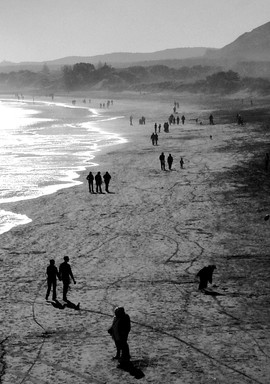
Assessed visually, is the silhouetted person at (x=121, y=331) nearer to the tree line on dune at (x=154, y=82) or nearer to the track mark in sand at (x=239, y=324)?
the track mark in sand at (x=239, y=324)

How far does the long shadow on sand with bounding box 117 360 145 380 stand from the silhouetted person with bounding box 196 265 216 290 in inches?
155

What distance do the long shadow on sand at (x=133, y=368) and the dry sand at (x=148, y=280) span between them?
81 mm

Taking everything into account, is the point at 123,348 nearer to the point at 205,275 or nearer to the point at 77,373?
the point at 77,373

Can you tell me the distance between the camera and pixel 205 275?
13.4 metres

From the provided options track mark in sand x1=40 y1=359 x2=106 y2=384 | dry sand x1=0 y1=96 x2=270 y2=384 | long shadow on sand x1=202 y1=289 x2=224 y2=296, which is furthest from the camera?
long shadow on sand x1=202 y1=289 x2=224 y2=296

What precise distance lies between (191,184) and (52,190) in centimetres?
734

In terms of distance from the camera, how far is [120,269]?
15.3 metres

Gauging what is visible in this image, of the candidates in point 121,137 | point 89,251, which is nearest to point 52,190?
point 89,251

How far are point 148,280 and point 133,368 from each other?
15.4 ft

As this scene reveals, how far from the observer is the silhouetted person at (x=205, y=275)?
43.7 ft

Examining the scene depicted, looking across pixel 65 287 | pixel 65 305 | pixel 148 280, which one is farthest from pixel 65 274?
pixel 148 280

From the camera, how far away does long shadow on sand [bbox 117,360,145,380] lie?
956 cm

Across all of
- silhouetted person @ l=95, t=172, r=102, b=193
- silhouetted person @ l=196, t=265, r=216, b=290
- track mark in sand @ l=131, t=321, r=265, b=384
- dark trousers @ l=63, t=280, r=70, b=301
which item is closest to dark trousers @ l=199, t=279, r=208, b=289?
silhouetted person @ l=196, t=265, r=216, b=290

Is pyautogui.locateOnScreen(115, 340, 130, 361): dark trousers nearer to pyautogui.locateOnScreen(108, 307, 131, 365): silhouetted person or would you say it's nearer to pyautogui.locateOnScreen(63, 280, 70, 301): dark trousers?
pyautogui.locateOnScreen(108, 307, 131, 365): silhouetted person
